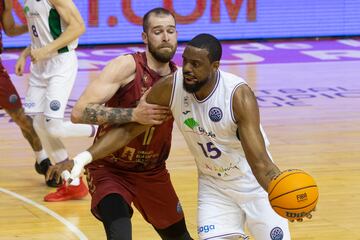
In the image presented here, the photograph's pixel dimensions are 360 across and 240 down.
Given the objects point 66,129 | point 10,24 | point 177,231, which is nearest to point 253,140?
point 177,231

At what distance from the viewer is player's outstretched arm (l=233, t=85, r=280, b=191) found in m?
5.07

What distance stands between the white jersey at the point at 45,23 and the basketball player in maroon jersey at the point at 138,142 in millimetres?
2388

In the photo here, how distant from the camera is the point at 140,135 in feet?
19.9

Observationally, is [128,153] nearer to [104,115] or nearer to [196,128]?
[104,115]

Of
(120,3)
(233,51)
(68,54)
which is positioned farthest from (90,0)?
(68,54)

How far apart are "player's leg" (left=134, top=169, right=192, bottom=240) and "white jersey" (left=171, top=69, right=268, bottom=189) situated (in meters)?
0.61

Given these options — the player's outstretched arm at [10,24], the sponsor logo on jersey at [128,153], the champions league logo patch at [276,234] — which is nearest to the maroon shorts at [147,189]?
the sponsor logo on jersey at [128,153]

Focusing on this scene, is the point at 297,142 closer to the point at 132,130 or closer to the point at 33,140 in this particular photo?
the point at 33,140

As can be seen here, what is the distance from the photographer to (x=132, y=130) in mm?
5770

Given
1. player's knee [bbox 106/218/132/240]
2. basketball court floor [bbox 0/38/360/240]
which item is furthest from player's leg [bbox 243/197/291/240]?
basketball court floor [bbox 0/38/360/240]

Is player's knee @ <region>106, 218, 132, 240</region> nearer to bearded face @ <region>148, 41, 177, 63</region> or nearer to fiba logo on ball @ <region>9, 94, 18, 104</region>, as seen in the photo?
bearded face @ <region>148, 41, 177, 63</region>

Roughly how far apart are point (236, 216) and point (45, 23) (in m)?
3.54

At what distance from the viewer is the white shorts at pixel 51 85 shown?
820cm

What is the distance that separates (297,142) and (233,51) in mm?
6676
